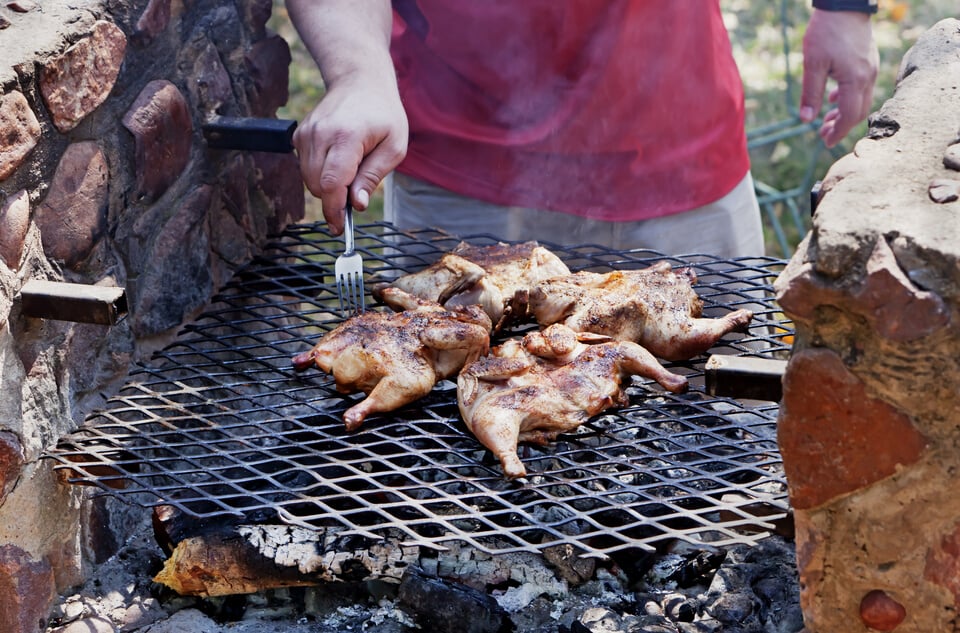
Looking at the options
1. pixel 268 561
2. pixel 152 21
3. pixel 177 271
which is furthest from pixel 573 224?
pixel 268 561

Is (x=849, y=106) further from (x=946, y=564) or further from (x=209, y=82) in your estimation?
(x=946, y=564)

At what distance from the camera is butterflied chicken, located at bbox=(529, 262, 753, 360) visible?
2939 mm

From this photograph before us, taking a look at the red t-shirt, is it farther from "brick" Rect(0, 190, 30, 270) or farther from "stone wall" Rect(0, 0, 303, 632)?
"brick" Rect(0, 190, 30, 270)

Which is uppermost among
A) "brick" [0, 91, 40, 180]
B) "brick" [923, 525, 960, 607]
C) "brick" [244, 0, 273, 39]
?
"brick" [244, 0, 273, 39]

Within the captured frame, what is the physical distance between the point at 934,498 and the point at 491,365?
1234 mm

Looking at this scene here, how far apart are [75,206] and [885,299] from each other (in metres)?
2.17

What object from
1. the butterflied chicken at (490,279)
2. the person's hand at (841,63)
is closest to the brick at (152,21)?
the butterflied chicken at (490,279)

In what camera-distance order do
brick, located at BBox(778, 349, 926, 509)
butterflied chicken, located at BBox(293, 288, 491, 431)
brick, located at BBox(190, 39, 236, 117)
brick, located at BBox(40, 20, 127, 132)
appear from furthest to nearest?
brick, located at BBox(190, 39, 236, 117) → butterflied chicken, located at BBox(293, 288, 491, 431) → brick, located at BBox(40, 20, 127, 132) → brick, located at BBox(778, 349, 926, 509)

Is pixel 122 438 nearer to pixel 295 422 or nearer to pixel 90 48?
pixel 295 422

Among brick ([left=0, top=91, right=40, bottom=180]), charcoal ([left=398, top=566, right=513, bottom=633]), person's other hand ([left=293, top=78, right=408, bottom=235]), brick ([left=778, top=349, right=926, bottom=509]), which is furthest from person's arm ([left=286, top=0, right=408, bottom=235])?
brick ([left=778, top=349, right=926, bottom=509])

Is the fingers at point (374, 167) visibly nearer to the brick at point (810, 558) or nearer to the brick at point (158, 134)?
the brick at point (158, 134)

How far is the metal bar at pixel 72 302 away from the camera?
2488 millimetres

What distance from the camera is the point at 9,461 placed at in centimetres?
245

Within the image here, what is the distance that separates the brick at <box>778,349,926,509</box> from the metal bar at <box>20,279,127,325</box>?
1.65 metres
